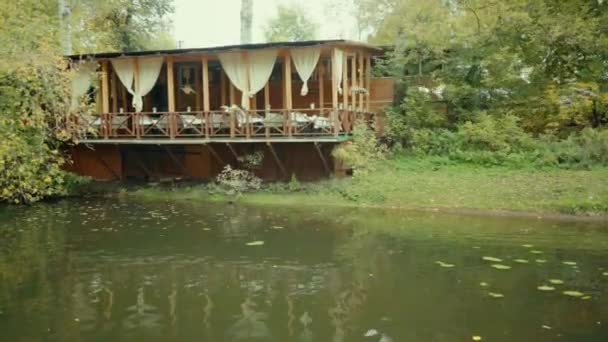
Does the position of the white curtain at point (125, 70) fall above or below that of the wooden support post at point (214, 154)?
above

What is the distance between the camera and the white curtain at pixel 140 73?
17.6 metres

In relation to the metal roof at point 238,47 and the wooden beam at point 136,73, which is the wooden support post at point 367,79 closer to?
the metal roof at point 238,47

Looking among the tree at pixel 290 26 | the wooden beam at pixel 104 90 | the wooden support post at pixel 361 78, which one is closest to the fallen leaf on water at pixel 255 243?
→ the wooden support post at pixel 361 78

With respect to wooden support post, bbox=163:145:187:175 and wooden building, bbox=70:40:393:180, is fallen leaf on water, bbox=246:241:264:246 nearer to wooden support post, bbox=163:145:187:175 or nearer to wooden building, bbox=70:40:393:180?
wooden building, bbox=70:40:393:180

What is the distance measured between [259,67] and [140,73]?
4.04m

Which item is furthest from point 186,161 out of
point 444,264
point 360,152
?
point 444,264

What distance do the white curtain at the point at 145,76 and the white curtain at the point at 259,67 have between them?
3.09 meters

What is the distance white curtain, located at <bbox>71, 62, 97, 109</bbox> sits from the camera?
18.0 m

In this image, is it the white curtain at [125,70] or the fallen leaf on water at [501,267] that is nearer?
the fallen leaf on water at [501,267]

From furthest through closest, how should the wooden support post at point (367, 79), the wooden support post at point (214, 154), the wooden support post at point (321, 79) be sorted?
the wooden support post at point (367, 79)
the wooden support post at point (321, 79)
the wooden support post at point (214, 154)

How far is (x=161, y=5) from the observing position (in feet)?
95.0

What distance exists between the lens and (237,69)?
1686 centimetres

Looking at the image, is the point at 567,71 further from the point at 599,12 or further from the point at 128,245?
the point at 128,245

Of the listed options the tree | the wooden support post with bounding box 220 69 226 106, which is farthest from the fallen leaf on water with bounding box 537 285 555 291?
the tree
